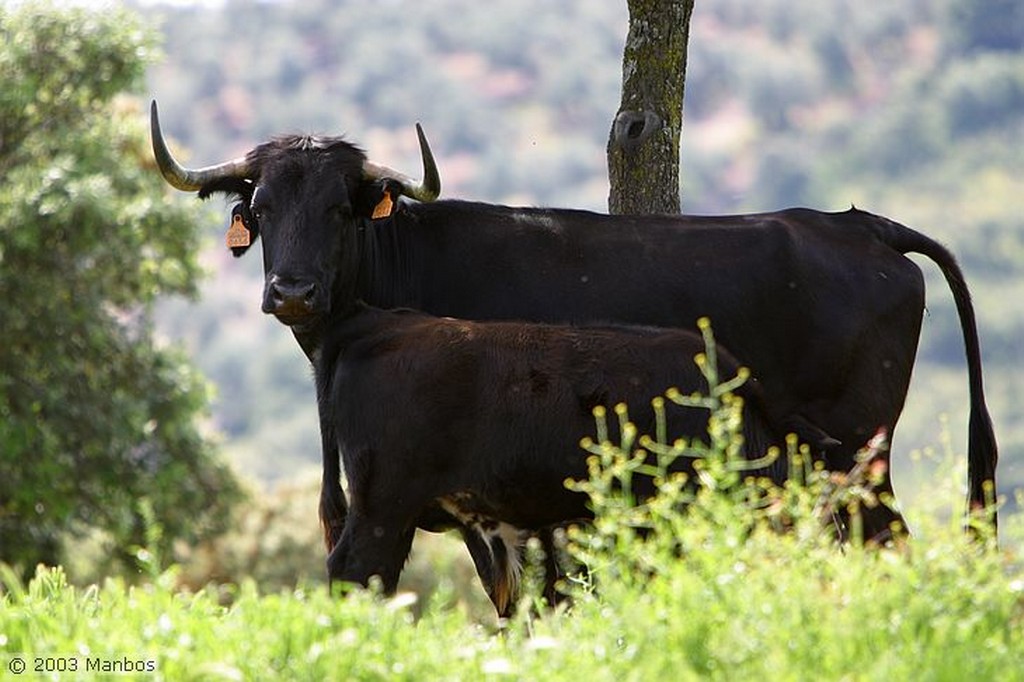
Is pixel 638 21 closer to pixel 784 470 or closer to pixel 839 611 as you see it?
pixel 784 470

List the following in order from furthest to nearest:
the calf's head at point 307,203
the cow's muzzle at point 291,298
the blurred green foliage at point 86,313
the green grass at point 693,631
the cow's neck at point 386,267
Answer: the blurred green foliage at point 86,313 < the cow's neck at point 386,267 < the calf's head at point 307,203 < the cow's muzzle at point 291,298 < the green grass at point 693,631

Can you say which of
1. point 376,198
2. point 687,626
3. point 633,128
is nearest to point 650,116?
point 633,128

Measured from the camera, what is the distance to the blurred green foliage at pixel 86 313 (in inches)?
825

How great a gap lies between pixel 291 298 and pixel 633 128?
260 centimetres

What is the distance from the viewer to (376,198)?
8.86m

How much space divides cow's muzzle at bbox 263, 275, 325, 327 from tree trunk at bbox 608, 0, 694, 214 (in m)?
2.26

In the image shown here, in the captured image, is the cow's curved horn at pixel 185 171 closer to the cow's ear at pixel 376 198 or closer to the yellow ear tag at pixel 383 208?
the cow's ear at pixel 376 198

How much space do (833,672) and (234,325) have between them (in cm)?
15720

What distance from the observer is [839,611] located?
5297mm

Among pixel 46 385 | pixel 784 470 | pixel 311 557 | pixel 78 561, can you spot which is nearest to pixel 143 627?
pixel 784 470

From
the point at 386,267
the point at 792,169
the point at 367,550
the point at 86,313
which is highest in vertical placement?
the point at 792,169

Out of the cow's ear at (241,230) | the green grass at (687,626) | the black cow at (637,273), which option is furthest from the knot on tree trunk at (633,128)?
the green grass at (687,626)

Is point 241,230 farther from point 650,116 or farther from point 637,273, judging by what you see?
point 650,116

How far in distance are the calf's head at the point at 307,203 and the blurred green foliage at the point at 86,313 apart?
1202 cm
